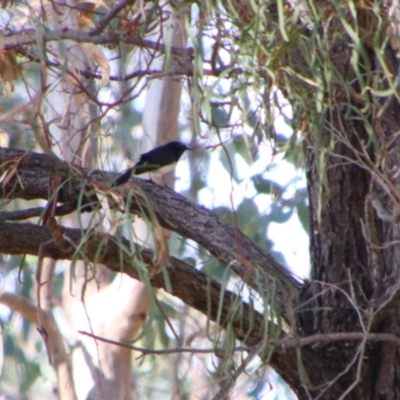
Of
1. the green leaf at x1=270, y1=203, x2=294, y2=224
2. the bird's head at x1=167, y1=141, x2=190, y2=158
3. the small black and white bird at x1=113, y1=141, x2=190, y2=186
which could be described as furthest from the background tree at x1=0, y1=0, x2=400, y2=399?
the green leaf at x1=270, y1=203, x2=294, y2=224

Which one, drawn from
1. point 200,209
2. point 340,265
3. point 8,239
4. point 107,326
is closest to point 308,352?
point 340,265

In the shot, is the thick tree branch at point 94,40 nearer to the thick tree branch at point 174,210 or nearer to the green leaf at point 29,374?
the thick tree branch at point 174,210

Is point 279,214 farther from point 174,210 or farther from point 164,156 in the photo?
point 174,210

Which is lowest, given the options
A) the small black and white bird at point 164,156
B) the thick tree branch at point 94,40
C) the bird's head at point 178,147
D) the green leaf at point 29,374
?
the green leaf at point 29,374

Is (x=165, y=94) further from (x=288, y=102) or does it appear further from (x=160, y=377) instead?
(x=288, y=102)

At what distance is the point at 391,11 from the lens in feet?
4.07

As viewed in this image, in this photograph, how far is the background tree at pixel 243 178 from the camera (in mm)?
1214

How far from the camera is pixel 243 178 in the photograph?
1.89 metres

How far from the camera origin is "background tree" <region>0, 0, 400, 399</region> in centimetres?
121

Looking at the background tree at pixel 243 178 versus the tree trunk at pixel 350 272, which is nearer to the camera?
the background tree at pixel 243 178

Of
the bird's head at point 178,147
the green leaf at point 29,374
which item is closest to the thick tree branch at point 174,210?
the bird's head at point 178,147

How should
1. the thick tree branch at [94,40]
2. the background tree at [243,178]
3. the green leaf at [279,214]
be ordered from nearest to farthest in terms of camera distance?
the background tree at [243,178]
the thick tree branch at [94,40]
the green leaf at [279,214]

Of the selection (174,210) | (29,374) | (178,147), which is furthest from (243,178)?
(29,374)

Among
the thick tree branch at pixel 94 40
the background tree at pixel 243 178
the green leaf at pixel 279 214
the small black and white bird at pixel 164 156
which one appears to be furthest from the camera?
the green leaf at pixel 279 214
